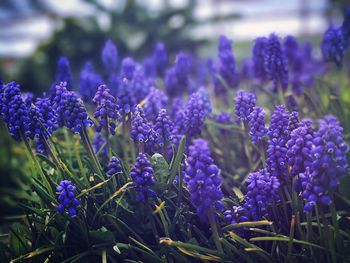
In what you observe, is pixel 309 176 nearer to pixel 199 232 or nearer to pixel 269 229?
pixel 269 229

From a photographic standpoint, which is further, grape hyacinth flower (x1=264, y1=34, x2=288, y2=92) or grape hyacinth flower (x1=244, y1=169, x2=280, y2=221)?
grape hyacinth flower (x1=264, y1=34, x2=288, y2=92)

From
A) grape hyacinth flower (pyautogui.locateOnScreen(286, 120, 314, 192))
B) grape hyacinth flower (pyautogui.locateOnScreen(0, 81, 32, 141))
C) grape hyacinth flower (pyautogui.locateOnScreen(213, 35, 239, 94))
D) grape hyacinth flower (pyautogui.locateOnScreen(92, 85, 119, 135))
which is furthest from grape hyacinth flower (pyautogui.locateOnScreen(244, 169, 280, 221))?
grape hyacinth flower (pyautogui.locateOnScreen(213, 35, 239, 94))

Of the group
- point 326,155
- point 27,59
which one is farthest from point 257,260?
point 27,59

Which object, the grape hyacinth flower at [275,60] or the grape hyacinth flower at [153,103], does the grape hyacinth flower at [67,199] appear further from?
the grape hyacinth flower at [275,60]

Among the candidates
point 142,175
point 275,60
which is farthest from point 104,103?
point 275,60

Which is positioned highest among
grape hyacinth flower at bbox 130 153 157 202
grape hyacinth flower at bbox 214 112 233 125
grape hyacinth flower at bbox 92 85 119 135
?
grape hyacinth flower at bbox 92 85 119 135

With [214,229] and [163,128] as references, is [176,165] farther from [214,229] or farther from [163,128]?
[214,229]

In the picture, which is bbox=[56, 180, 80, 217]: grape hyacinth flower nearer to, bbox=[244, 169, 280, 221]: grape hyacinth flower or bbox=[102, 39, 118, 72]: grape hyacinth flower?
bbox=[244, 169, 280, 221]: grape hyacinth flower
